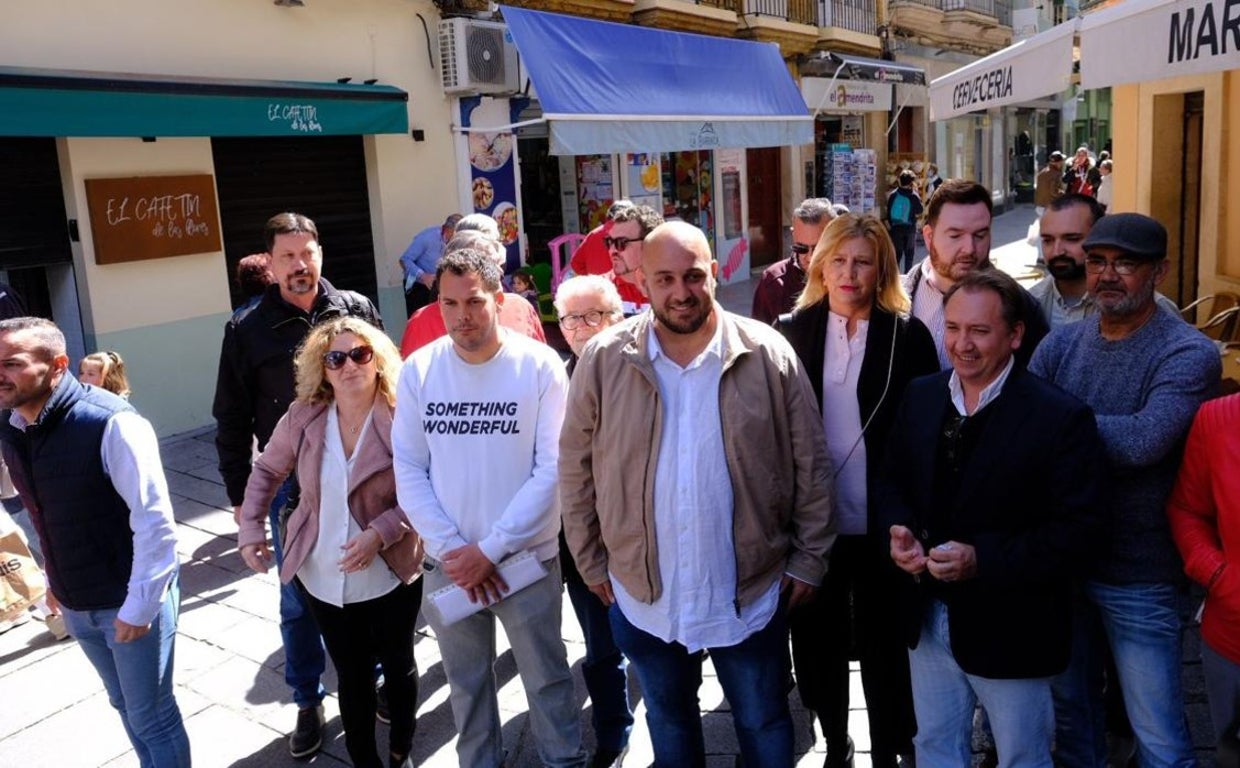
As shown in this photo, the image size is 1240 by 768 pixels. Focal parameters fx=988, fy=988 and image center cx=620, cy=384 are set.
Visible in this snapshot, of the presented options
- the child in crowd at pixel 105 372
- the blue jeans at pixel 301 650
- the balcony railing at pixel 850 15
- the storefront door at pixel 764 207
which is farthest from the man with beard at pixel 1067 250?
the balcony railing at pixel 850 15

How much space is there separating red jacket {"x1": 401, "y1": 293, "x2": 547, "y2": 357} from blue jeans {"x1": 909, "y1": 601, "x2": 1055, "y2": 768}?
2.03m

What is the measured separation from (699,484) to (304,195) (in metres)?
7.86

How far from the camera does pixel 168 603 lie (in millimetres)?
3201

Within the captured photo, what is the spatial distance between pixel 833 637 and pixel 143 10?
25.1 ft

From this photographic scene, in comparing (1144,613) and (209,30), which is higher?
(209,30)

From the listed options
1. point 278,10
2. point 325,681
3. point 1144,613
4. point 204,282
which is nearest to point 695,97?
point 278,10

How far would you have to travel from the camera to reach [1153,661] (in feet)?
8.75

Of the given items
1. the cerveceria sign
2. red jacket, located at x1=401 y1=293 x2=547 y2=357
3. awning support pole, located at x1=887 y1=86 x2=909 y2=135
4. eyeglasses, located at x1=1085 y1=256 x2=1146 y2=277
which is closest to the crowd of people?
eyeglasses, located at x1=1085 y1=256 x2=1146 y2=277

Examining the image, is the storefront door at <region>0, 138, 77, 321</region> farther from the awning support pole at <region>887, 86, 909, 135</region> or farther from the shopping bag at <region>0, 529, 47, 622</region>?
the awning support pole at <region>887, 86, 909, 135</region>

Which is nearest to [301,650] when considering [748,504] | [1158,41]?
[748,504]

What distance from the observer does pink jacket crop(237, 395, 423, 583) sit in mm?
3305

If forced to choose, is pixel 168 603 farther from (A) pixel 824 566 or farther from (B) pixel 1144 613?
(B) pixel 1144 613

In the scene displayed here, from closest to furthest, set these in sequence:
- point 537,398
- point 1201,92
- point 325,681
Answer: point 537,398 → point 325,681 → point 1201,92

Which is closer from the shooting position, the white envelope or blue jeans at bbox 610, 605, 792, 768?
blue jeans at bbox 610, 605, 792, 768
